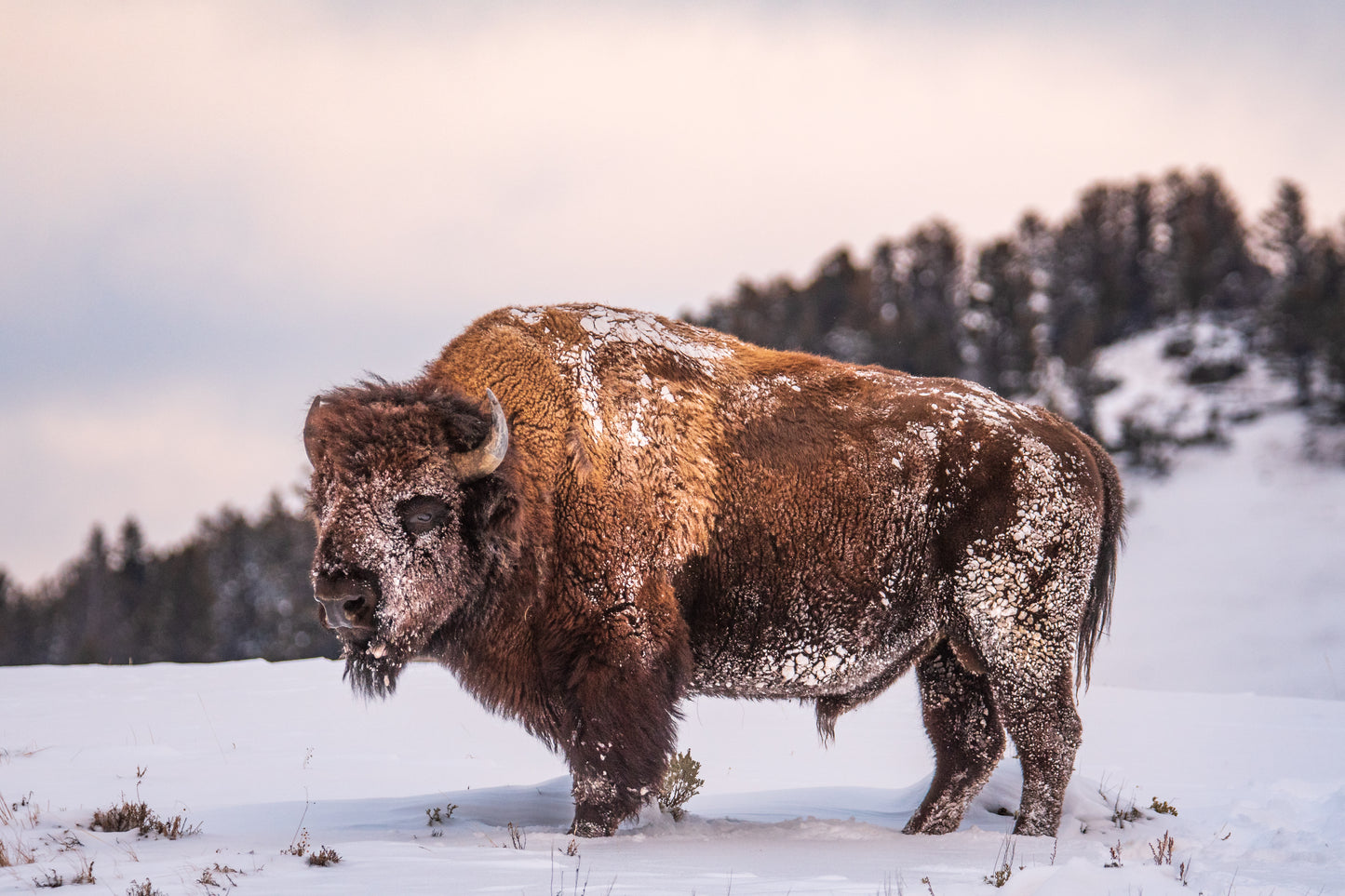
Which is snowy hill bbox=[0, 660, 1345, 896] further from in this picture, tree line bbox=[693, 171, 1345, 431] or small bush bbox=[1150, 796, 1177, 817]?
tree line bbox=[693, 171, 1345, 431]

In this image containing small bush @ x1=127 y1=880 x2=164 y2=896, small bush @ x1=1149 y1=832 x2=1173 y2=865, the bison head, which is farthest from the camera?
the bison head

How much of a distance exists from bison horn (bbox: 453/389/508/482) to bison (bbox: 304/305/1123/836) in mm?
13

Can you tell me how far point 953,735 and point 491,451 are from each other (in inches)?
116

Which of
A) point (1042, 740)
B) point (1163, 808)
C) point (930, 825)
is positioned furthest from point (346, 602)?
point (1163, 808)

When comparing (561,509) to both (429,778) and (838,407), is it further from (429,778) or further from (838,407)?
(429,778)

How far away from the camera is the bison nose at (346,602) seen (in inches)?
198

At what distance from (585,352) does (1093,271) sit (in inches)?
1610

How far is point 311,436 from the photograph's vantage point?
549cm

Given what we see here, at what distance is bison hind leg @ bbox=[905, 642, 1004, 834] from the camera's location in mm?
6133

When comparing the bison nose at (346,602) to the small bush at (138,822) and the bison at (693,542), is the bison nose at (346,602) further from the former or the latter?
the small bush at (138,822)

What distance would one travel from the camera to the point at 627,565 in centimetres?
550

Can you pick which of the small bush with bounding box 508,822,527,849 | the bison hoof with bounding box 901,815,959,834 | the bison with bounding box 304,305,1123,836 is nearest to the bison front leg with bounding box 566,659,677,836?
the bison with bounding box 304,305,1123,836

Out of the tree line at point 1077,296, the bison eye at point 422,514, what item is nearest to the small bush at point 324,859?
the bison eye at point 422,514

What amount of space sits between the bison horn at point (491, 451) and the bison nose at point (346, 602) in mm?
667
